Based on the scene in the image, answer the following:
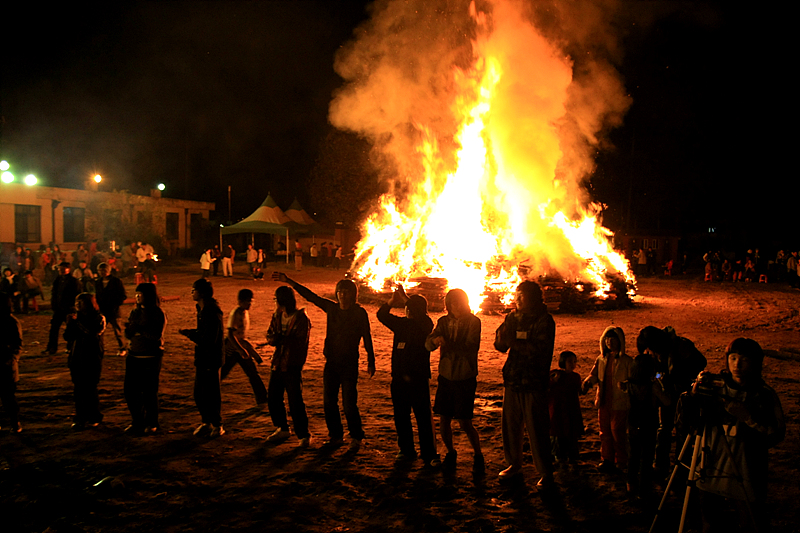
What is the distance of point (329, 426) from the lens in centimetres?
517

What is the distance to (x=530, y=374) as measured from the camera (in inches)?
166

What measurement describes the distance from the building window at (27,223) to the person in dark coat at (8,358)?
79.0 ft

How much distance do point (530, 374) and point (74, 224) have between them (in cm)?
3036

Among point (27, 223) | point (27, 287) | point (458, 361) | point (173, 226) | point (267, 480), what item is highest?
point (173, 226)

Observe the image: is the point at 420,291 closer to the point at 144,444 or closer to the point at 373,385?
the point at 373,385

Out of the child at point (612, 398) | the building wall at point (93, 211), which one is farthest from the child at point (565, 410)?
the building wall at point (93, 211)

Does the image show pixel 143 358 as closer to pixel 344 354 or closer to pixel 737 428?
pixel 344 354

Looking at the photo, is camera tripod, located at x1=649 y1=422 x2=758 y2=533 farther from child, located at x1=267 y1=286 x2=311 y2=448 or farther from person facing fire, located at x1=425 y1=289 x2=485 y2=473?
child, located at x1=267 y1=286 x2=311 y2=448

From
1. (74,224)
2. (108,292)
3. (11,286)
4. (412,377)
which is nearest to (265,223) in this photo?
(74,224)

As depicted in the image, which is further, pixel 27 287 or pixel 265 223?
Result: pixel 265 223

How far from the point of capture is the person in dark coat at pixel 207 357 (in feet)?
17.1

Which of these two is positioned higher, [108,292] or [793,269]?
[793,269]

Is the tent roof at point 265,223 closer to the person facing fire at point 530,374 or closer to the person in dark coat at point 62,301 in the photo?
the person in dark coat at point 62,301

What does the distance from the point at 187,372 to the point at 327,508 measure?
185 inches
